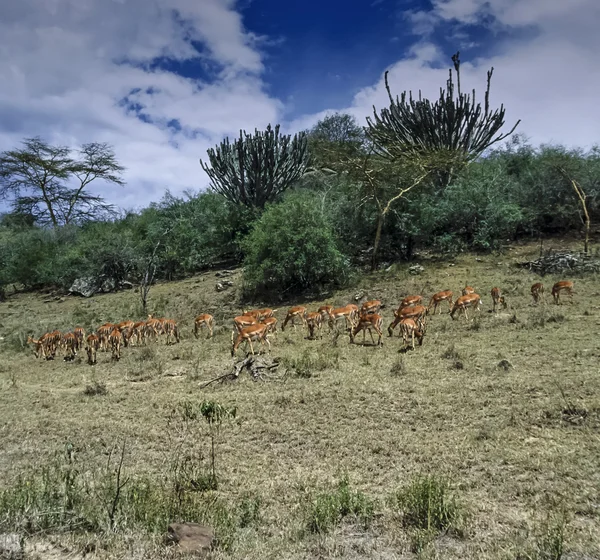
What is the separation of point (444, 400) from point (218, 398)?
144 inches

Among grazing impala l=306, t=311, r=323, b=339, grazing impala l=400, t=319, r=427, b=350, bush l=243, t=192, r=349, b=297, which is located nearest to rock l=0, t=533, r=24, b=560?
grazing impala l=400, t=319, r=427, b=350

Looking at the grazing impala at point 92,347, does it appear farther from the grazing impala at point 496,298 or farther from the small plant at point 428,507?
the grazing impala at point 496,298

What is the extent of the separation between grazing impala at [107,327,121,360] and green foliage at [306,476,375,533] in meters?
9.04

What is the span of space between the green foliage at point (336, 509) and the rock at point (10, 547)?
233 cm

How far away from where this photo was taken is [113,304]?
23.1 metres

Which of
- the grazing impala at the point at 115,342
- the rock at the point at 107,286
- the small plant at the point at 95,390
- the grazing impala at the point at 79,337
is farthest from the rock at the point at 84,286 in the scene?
the small plant at the point at 95,390

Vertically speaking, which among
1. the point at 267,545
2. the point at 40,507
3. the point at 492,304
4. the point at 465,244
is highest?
the point at 465,244

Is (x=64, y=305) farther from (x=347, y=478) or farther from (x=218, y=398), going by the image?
(x=347, y=478)

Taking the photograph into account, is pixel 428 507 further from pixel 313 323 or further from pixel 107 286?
pixel 107 286

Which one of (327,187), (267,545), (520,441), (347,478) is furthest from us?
(327,187)

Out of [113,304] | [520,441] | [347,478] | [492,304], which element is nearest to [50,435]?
[347,478]

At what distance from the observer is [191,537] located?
14.0 ft

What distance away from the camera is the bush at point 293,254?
1934cm

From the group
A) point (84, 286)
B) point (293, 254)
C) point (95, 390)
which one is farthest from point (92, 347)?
point (84, 286)
